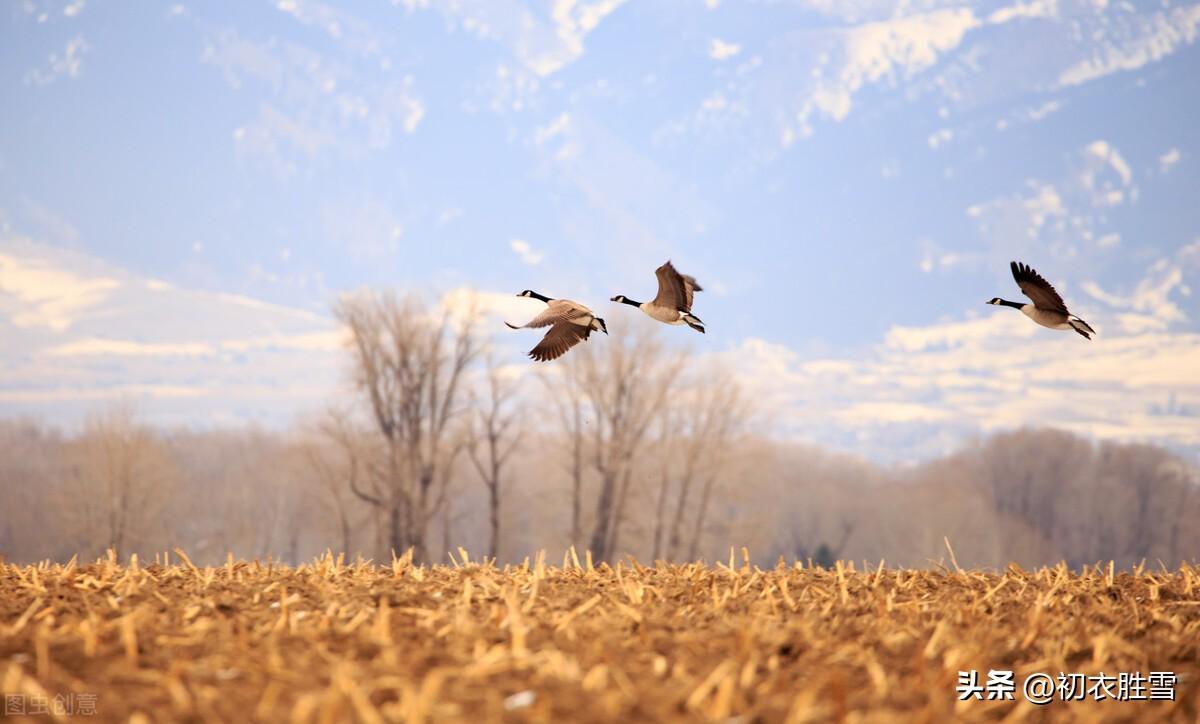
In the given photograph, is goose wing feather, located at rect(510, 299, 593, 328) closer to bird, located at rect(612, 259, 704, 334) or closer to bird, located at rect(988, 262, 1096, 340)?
bird, located at rect(612, 259, 704, 334)

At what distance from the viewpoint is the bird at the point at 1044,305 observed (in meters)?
8.03

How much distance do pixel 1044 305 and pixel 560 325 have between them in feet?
12.5

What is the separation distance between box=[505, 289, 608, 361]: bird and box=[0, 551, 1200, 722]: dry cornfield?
1.88 metres

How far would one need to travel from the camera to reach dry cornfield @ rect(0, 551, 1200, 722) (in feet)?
13.5

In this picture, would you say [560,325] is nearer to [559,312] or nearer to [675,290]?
[559,312]

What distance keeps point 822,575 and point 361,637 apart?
13.2 feet

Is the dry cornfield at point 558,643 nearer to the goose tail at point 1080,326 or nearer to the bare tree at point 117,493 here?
the goose tail at point 1080,326

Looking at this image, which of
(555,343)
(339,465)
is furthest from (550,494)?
(555,343)

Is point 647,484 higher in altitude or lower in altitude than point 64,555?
higher

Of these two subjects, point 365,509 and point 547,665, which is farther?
point 365,509

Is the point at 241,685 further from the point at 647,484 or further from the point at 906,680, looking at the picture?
the point at 647,484

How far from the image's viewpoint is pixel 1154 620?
256 inches

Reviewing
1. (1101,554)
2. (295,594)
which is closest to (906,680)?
(295,594)

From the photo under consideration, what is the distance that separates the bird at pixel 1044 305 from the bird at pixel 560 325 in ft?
10.3
